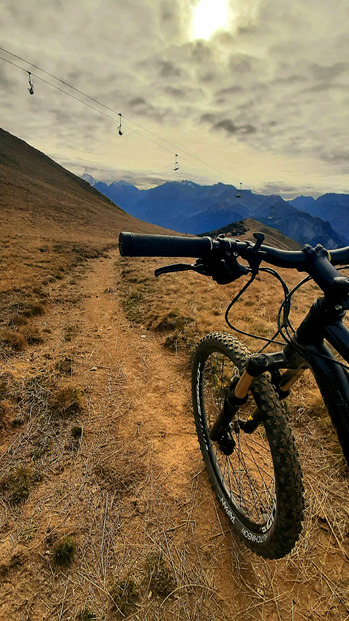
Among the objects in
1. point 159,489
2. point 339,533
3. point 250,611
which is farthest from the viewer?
point 159,489

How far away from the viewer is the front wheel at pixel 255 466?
1.97 meters

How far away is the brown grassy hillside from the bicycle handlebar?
3219 mm

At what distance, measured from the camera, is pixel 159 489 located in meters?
3.50

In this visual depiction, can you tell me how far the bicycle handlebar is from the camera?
167cm

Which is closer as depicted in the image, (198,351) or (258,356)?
(258,356)

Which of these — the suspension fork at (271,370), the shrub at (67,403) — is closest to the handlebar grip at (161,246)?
the suspension fork at (271,370)

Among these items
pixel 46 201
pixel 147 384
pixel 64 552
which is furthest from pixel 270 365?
pixel 46 201

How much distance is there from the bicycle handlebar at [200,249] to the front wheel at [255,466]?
105cm

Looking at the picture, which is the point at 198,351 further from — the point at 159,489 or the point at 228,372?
the point at 228,372

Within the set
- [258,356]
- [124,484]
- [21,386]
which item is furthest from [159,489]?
[21,386]

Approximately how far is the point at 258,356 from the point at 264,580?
247cm

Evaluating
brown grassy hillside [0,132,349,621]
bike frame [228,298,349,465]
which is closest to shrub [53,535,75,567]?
brown grassy hillside [0,132,349,621]

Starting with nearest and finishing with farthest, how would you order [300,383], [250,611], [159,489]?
[250,611], [159,489], [300,383]

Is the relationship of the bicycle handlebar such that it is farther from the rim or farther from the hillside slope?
the hillside slope
